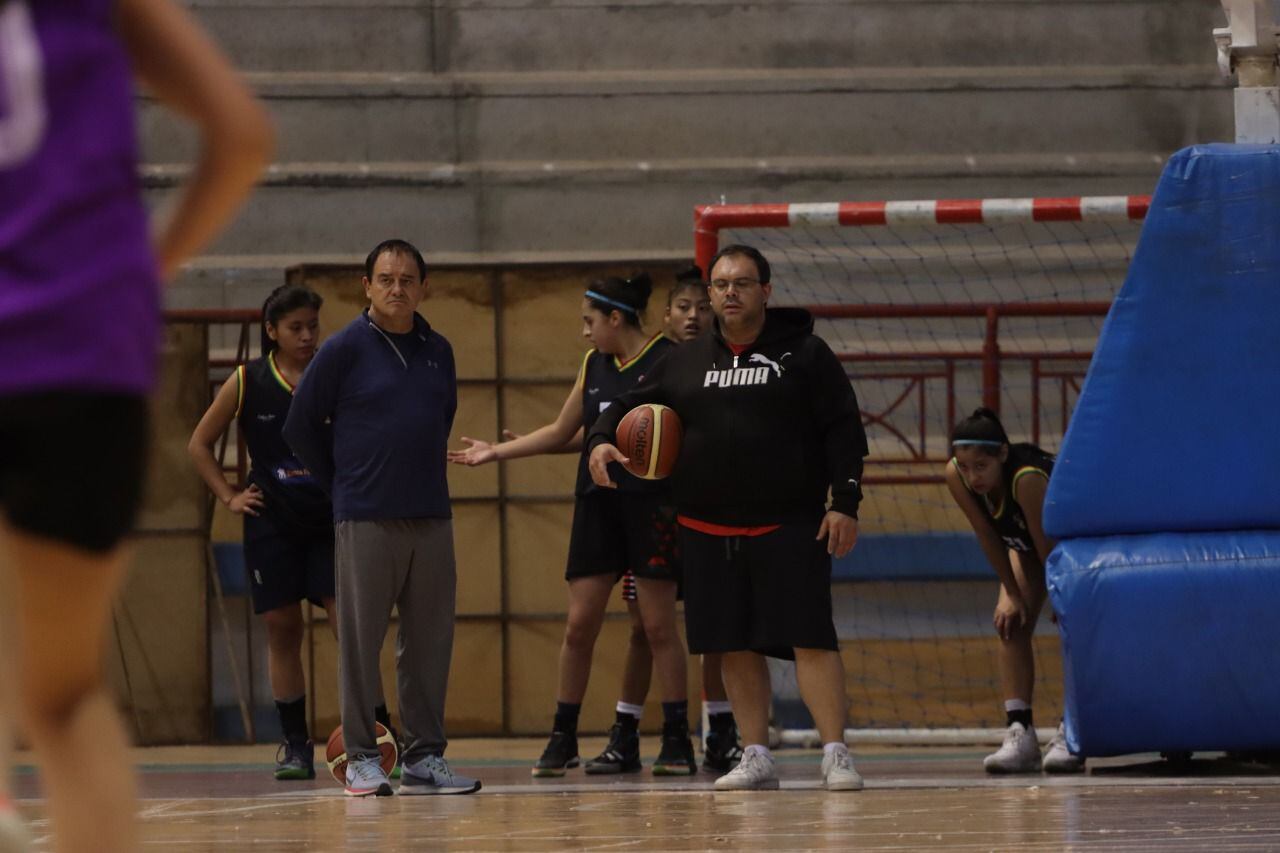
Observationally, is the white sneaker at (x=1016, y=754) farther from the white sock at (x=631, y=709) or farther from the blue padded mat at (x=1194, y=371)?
the white sock at (x=631, y=709)

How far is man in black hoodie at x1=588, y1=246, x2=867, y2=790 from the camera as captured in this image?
21.2ft

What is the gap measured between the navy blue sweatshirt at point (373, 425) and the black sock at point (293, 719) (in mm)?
1135

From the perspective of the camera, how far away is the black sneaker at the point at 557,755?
7.20 metres

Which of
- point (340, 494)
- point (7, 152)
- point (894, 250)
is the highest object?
point (894, 250)

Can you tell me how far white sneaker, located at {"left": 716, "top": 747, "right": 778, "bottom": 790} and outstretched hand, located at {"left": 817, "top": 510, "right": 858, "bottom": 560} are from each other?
72 cm

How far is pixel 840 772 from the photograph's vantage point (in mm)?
6336

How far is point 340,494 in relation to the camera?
6.54 m

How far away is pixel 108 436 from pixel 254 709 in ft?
25.0

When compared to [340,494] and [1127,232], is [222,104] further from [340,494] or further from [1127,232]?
[1127,232]

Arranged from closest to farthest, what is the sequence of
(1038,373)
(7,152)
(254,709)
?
1. (7,152)
2. (254,709)
3. (1038,373)

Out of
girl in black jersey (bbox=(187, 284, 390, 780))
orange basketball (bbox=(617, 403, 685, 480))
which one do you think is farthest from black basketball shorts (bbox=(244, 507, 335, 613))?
orange basketball (bbox=(617, 403, 685, 480))

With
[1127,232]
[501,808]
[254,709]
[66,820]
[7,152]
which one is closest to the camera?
[7,152]

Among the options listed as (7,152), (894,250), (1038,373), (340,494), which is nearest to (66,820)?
(7,152)

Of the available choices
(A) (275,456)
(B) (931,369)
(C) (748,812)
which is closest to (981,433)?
(C) (748,812)
